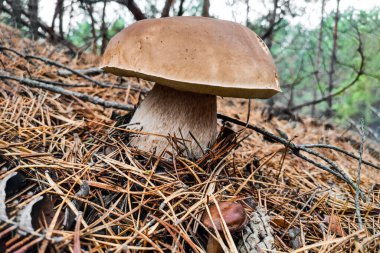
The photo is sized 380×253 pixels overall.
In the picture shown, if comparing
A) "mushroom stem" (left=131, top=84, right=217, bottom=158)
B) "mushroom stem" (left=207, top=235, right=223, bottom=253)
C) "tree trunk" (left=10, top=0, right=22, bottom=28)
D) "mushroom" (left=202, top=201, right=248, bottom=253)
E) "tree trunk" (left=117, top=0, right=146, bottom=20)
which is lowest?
"mushroom stem" (left=207, top=235, right=223, bottom=253)

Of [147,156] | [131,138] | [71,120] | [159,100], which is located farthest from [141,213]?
[71,120]

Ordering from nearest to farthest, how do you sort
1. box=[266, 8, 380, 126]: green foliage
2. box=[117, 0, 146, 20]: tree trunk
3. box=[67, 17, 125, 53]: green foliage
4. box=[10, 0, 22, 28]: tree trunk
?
box=[117, 0, 146, 20]: tree trunk < box=[10, 0, 22, 28]: tree trunk < box=[266, 8, 380, 126]: green foliage < box=[67, 17, 125, 53]: green foliage

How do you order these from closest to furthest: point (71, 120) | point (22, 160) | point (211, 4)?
point (22, 160)
point (71, 120)
point (211, 4)

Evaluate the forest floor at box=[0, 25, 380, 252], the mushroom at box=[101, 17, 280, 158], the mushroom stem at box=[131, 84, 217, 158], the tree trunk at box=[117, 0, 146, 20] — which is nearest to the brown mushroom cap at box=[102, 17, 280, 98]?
the mushroom at box=[101, 17, 280, 158]

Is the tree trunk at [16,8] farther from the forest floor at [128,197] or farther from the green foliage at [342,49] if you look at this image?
the green foliage at [342,49]

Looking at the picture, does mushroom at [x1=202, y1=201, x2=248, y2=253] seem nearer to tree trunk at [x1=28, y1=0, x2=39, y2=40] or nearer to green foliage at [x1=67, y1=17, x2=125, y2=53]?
tree trunk at [x1=28, y1=0, x2=39, y2=40]

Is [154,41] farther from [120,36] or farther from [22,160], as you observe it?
[22,160]

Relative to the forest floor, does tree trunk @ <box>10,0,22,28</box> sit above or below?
above

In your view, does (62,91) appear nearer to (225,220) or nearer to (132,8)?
(132,8)
